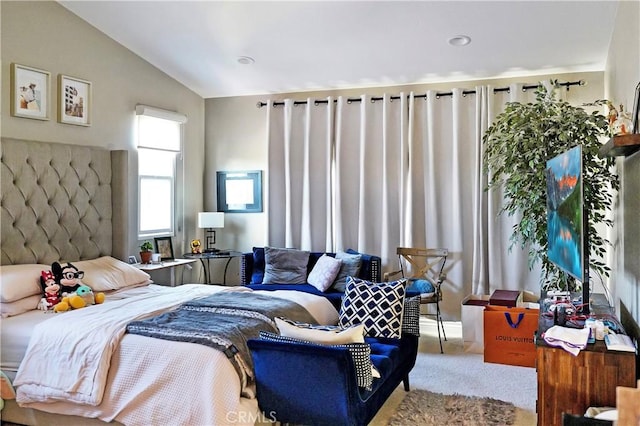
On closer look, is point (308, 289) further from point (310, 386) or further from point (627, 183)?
point (627, 183)

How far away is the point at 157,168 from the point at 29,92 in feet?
5.56

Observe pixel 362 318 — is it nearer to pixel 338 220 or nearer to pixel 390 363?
pixel 390 363

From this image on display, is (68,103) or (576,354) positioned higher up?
(68,103)

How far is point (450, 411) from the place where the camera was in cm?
323

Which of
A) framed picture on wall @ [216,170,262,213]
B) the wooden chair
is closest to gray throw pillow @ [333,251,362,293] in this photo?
the wooden chair

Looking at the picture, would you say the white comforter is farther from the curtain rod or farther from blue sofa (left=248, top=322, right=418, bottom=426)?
the curtain rod

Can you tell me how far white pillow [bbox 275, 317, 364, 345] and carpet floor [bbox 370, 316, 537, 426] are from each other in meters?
0.93

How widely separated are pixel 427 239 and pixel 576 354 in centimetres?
320

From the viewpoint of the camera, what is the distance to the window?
5.38 metres

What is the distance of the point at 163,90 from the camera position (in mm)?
5664

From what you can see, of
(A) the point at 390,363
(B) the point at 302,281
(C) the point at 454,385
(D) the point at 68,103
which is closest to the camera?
(A) the point at 390,363

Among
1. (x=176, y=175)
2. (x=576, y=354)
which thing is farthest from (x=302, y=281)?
(x=576, y=354)

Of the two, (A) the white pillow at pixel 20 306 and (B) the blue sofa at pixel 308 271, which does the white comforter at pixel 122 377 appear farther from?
(B) the blue sofa at pixel 308 271

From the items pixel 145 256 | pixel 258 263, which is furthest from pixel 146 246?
pixel 258 263
